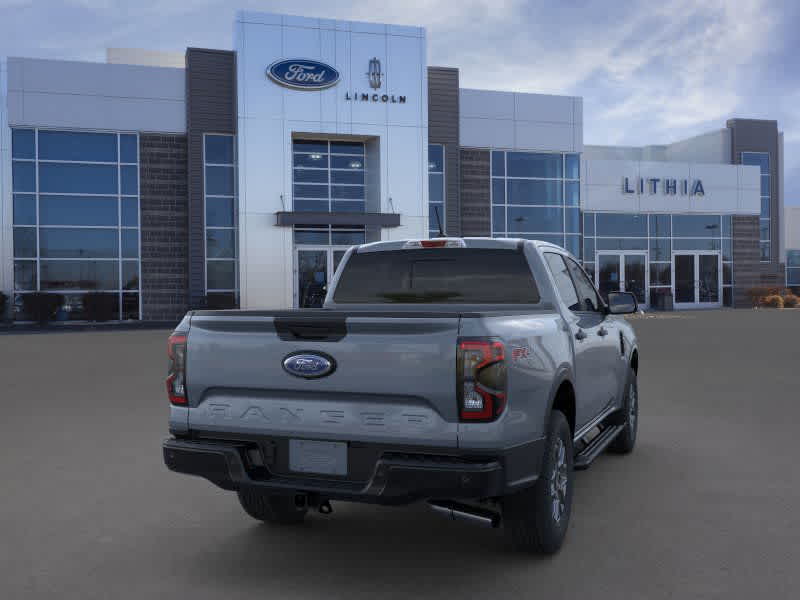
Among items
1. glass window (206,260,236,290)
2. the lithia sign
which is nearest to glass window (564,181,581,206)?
the lithia sign

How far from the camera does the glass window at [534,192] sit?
32.8 meters

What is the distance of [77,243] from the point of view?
27750 mm

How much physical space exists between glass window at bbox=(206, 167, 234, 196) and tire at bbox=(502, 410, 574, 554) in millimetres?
25897

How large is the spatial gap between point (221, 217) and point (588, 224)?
16818mm

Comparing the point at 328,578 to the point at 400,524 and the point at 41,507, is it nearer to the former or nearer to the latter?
the point at 400,524

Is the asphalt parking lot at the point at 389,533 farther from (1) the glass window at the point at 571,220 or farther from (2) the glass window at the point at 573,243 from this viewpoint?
(1) the glass window at the point at 571,220

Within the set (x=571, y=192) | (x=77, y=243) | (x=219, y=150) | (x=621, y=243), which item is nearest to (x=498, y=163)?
(x=571, y=192)

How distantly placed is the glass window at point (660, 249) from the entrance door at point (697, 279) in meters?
0.38

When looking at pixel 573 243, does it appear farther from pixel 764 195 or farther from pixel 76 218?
pixel 76 218

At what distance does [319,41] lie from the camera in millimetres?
28531

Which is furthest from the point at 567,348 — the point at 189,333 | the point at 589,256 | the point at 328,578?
the point at 589,256

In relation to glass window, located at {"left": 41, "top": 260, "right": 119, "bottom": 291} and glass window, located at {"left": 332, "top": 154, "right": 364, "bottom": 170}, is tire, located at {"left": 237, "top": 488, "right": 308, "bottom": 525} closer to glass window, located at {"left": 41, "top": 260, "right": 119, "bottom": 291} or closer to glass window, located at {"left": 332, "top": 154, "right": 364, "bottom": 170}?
glass window, located at {"left": 41, "top": 260, "right": 119, "bottom": 291}

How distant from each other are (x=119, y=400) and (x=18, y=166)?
67.4 feet

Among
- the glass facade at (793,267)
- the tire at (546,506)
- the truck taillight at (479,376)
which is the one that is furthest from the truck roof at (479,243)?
the glass facade at (793,267)
